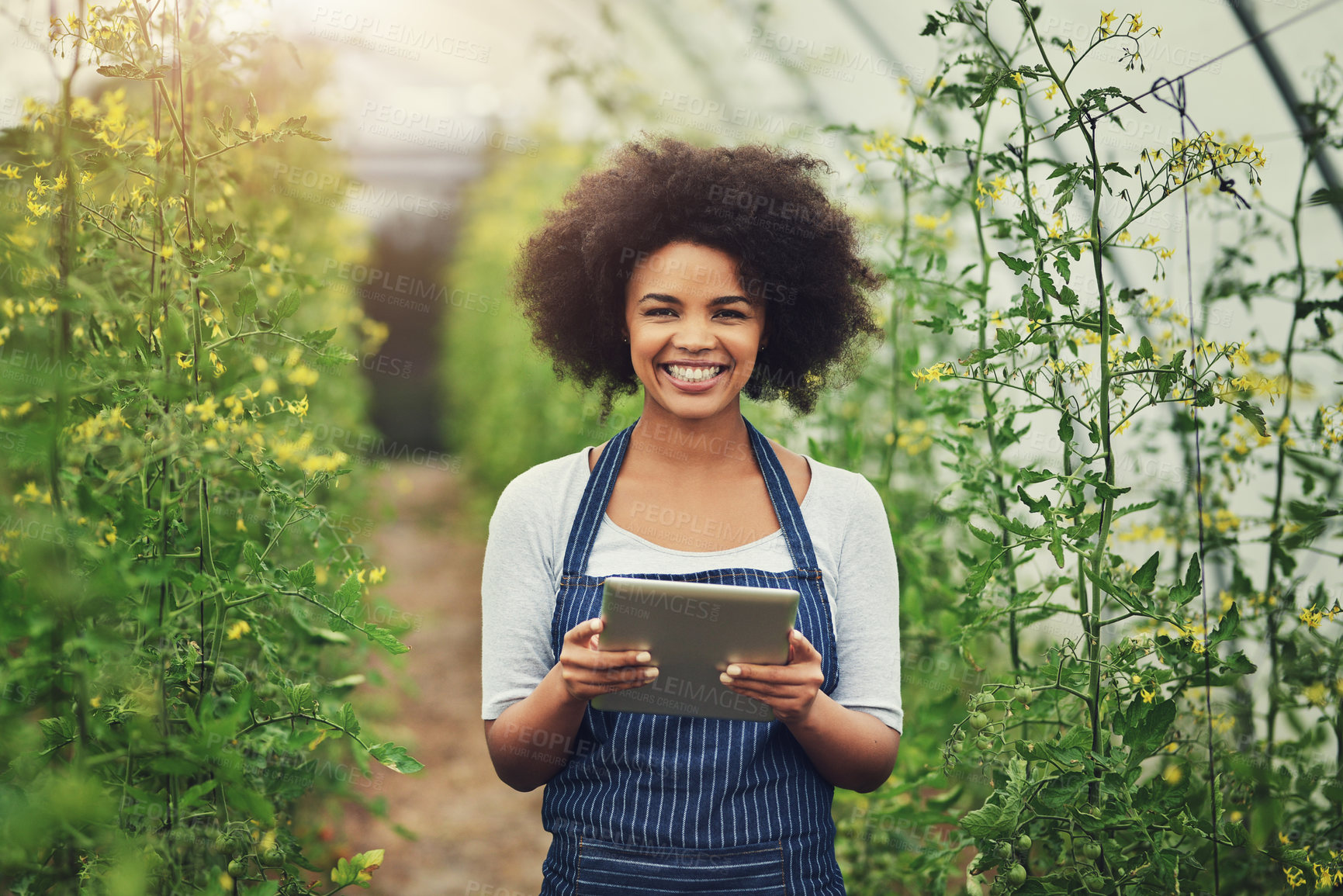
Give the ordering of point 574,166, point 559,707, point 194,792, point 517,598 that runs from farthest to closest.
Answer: point 574,166
point 517,598
point 559,707
point 194,792

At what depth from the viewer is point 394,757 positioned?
1.41 meters

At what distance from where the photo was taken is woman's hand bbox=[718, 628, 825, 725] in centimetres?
136

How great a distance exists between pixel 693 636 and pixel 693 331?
53 centimetres

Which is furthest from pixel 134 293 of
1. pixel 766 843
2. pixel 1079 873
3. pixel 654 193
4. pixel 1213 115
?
pixel 1213 115

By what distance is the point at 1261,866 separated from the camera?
5.90 ft

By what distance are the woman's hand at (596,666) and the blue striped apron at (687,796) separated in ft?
0.44

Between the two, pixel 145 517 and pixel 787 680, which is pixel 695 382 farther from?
pixel 145 517

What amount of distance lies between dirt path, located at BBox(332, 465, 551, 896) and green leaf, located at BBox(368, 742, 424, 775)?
69 centimetres

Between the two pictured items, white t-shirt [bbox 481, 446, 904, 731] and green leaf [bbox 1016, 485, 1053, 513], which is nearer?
green leaf [bbox 1016, 485, 1053, 513]

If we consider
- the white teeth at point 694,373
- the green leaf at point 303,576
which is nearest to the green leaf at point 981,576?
the white teeth at point 694,373

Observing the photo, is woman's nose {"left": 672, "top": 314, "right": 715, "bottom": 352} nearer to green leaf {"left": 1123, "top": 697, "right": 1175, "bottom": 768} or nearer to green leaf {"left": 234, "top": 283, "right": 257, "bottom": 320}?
green leaf {"left": 234, "top": 283, "right": 257, "bottom": 320}

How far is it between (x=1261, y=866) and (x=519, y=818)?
2.68m

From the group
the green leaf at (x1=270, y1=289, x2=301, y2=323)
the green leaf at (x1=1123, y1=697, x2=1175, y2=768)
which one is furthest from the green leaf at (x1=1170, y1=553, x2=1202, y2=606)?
the green leaf at (x1=270, y1=289, x2=301, y2=323)


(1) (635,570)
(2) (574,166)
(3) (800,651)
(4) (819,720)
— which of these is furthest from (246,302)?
(2) (574,166)
